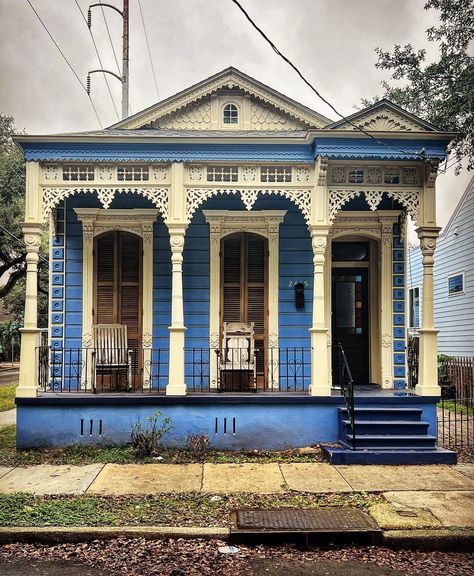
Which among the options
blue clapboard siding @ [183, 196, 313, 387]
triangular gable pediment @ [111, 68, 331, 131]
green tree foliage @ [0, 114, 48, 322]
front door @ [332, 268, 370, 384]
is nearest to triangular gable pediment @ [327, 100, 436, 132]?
blue clapboard siding @ [183, 196, 313, 387]

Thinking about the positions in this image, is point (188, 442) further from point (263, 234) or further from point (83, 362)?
point (263, 234)

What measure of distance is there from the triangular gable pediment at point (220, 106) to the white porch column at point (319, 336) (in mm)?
3178

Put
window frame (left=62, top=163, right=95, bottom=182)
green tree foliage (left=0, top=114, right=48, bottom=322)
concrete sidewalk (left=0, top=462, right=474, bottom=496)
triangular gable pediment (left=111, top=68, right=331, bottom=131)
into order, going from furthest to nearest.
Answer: green tree foliage (left=0, top=114, right=48, bottom=322) < triangular gable pediment (left=111, top=68, right=331, bottom=131) < window frame (left=62, top=163, right=95, bottom=182) < concrete sidewalk (left=0, top=462, right=474, bottom=496)

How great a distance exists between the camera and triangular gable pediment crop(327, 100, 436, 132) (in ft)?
29.3

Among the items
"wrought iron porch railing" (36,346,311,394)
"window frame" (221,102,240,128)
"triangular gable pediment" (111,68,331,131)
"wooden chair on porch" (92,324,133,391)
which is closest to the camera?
"wooden chair on porch" (92,324,133,391)

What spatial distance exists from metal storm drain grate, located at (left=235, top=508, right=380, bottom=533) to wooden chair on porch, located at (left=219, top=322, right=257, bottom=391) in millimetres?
3426

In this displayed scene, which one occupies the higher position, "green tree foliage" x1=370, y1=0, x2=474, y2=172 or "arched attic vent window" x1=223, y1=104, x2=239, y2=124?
"green tree foliage" x1=370, y1=0, x2=474, y2=172

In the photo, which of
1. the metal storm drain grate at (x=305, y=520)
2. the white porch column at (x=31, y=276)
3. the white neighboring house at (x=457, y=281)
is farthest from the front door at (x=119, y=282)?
the white neighboring house at (x=457, y=281)

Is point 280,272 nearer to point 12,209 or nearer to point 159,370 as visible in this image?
point 159,370

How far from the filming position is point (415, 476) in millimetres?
7398

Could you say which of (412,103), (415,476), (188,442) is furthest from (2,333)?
(415,476)

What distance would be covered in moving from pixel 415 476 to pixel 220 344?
4114 millimetres

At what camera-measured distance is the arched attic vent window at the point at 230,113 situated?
11508mm

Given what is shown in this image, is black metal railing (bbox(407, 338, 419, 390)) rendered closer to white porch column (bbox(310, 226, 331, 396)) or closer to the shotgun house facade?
the shotgun house facade
